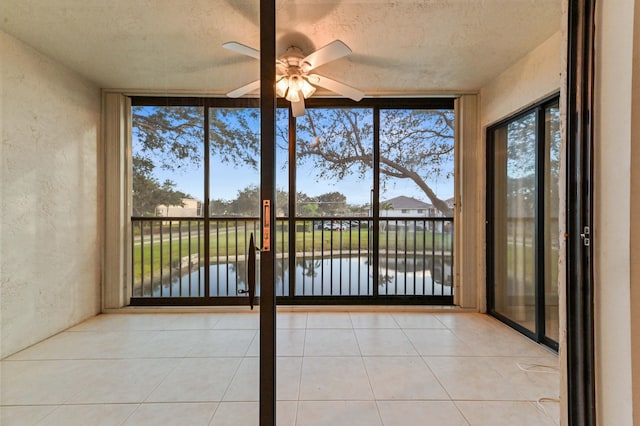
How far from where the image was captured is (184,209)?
268cm

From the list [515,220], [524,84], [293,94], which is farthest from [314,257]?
[524,84]

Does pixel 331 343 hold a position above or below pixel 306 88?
below

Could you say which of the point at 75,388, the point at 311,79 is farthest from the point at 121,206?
the point at 311,79

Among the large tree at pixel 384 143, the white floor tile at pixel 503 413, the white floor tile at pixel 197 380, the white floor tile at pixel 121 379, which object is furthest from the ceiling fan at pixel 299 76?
the white floor tile at pixel 503 413

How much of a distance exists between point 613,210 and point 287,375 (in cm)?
191

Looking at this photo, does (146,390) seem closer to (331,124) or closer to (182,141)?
(182,141)

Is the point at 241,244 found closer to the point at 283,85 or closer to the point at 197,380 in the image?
the point at 197,380

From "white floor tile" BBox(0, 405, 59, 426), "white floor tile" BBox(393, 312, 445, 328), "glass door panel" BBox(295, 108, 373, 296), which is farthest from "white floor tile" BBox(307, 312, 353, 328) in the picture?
"white floor tile" BBox(0, 405, 59, 426)

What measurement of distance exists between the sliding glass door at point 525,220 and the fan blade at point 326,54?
71.4 inches

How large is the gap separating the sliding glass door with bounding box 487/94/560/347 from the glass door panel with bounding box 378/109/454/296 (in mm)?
452

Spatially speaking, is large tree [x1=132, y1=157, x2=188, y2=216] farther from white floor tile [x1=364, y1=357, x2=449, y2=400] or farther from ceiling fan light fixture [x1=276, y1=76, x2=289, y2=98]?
white floor tile [x1=364, y1=357, x2=449, y2=400]

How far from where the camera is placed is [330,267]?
338cm

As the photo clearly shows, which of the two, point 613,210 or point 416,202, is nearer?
point 613,210

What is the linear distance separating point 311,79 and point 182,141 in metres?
1.33
